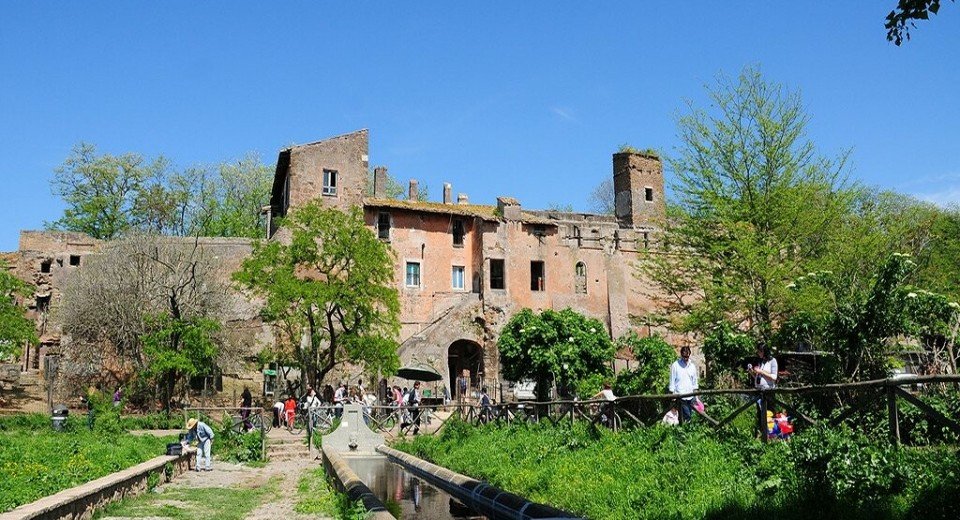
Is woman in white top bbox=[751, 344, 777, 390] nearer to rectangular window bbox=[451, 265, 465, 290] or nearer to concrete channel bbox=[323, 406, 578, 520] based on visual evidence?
concrete channel bbox=[323, 406, 578, 520]

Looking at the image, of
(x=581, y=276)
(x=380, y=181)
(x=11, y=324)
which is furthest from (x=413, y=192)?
(x=11, y=324)

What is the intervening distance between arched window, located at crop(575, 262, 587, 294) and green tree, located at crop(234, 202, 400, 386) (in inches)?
550

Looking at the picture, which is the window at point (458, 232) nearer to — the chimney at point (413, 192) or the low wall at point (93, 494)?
the chimney at point (413, 192)

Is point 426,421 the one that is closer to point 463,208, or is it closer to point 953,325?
point 953,325

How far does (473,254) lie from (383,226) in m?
5.05

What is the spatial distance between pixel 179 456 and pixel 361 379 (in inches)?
814

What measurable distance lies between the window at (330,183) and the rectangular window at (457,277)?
24.4ft

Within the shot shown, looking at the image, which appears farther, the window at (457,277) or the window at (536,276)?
the window at (536,276)

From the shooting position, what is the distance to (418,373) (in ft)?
120

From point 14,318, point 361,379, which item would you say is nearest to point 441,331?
point 361,379

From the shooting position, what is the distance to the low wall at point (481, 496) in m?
9.23

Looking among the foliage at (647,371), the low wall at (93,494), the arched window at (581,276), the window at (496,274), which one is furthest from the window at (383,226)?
the low wall at (93,494)

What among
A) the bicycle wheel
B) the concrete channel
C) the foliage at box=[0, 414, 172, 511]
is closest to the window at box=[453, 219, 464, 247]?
the bicycle wheel

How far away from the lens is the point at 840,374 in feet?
49.2
